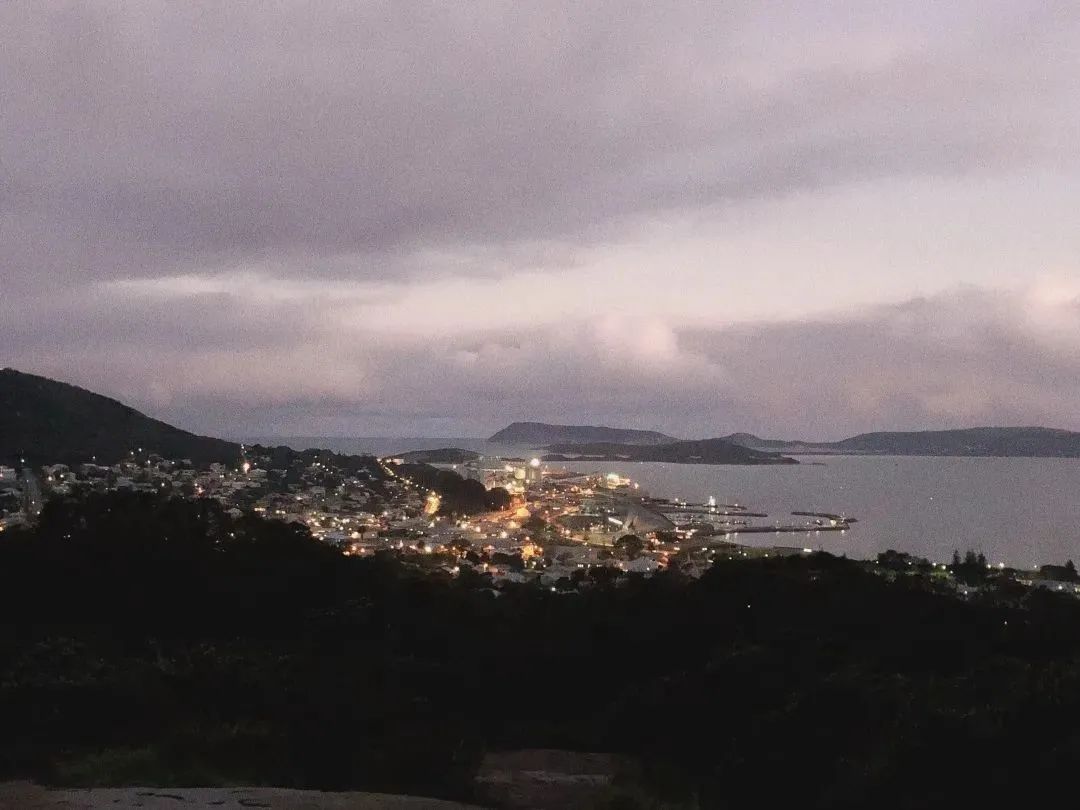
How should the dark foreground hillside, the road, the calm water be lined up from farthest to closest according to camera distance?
the calm water < the road < the dark foreground hillside

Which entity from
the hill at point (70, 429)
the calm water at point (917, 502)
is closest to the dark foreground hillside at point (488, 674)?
the hill at point (70, 429)

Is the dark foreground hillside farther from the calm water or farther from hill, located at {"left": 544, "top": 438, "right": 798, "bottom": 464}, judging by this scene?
hill, located at {"left": 544, "top": 438, "right": 798, "bottom": 464}

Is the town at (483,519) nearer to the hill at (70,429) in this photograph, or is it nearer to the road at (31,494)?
the road at (31,494)

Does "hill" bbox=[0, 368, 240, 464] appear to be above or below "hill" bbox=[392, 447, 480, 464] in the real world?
above

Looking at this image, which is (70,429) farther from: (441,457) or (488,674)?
(441,457)

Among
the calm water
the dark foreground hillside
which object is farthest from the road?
the calm water

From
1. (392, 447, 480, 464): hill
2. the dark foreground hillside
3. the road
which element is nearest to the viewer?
the dark foreground hillside
